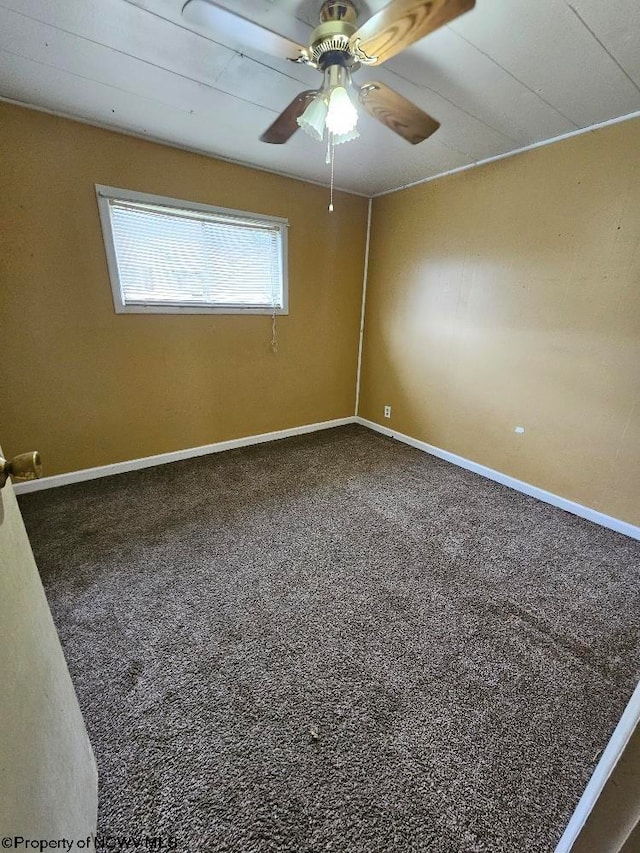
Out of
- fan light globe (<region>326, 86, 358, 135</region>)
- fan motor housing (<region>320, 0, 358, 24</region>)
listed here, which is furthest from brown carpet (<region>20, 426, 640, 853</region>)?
fan motor housing (<region>320, 0, 358, 24</region>)

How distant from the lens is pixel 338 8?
1.24m

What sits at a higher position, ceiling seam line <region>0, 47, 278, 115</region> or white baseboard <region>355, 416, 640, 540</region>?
ceiling seam line <region>0, 47, 278, 115</region>

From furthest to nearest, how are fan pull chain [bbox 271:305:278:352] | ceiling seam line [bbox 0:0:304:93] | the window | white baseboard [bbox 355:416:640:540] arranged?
fan pull chain [bbox 271:305:278:352] < the window < white baseboard [bbox 355:416:640:540] < ceiling seam line [bbox 0:0:304:93]

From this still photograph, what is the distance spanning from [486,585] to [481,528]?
1.71 feet

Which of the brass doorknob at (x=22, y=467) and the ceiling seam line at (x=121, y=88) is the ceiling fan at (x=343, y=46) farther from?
the brass doorknob at (x=22, y=467)

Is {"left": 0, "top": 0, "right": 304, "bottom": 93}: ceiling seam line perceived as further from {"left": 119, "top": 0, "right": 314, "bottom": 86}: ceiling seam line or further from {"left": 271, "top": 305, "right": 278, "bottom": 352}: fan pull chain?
A: {"left": 271, "top": 305, "right": 278, "bottom": 352}: fan pull chain

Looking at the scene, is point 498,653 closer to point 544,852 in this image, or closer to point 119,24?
point 544,852

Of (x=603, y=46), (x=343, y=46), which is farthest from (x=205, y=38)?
(x=603, y=46)

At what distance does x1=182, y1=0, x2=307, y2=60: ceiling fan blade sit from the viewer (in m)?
1.04

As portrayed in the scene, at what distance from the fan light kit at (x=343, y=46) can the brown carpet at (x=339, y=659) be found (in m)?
2.07

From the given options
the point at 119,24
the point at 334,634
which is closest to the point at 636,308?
the point at 334,634

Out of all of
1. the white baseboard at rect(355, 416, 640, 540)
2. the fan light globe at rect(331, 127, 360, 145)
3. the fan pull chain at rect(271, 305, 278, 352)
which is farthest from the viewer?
the fan pull chain at rect(271, 305, 278, 352)

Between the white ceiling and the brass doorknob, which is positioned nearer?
the brass doorknob

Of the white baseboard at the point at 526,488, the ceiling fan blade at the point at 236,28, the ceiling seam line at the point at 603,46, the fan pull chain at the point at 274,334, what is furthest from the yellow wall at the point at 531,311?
the ceiling fan blade at the point at 236,28
